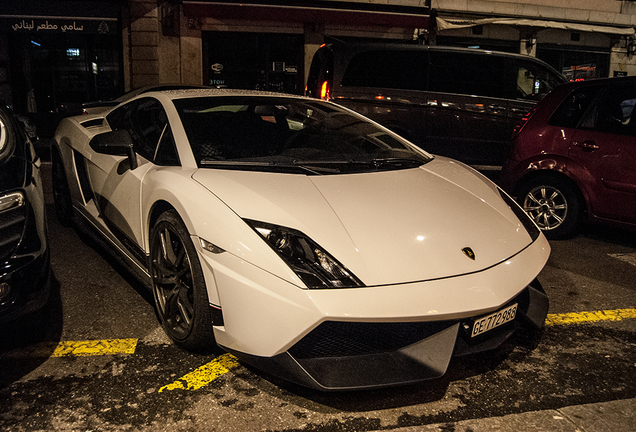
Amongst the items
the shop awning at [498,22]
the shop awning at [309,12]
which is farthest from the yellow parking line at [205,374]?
the shop awning at [498,22]

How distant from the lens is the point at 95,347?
2.80m

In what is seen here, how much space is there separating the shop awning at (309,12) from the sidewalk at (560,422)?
12136 millimetres

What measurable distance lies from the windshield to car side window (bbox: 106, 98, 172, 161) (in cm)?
20

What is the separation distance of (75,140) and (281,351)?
2.87m

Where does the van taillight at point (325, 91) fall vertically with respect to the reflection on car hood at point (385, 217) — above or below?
above

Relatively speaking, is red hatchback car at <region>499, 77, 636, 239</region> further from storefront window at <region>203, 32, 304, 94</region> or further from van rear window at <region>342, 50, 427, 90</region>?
storefront window at <region>203, 32, 304, 94</region>

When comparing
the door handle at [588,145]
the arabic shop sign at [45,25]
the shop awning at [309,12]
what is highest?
the shop awning at [309,12]

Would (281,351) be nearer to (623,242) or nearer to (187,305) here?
(187,305)

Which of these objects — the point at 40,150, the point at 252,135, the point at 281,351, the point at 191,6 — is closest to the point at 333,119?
the point at 252,135

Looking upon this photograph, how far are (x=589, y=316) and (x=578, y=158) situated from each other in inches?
72.7

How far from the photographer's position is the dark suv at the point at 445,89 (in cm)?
822

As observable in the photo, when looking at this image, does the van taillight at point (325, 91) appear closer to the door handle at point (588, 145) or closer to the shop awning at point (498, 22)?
the door handle at point (588, 145)

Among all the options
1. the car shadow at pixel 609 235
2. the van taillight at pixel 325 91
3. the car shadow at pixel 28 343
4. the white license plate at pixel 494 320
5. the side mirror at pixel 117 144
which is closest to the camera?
the white license plate at pixel 494 320

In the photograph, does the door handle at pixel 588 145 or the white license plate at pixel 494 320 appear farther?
the door handle at pixel 588 145
